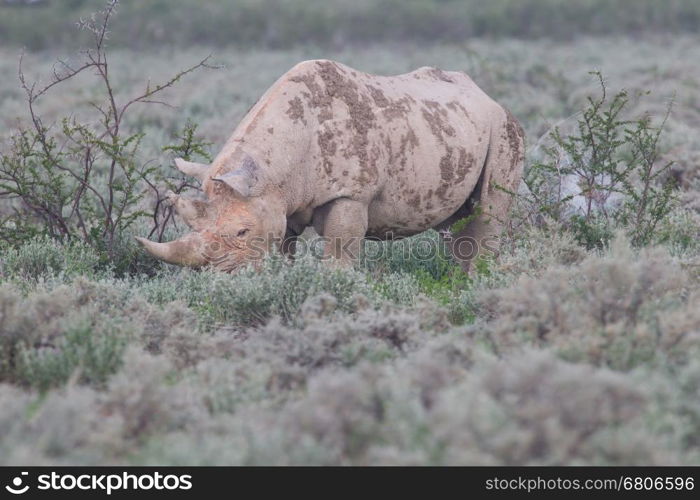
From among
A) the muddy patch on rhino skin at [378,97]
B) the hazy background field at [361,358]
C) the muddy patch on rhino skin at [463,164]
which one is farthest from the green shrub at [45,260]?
the muddy patch on rhino skin at [463,164]

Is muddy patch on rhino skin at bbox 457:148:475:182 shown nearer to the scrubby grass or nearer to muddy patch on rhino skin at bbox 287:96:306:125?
muddy patch on rhino skin at bbox 287:96:306:125

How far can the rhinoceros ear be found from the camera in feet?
22.2

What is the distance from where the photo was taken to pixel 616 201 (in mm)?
10594

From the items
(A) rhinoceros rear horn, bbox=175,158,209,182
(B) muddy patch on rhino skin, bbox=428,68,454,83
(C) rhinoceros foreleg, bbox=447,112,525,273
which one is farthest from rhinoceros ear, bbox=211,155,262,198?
(B) muddy patch on rhino skin, bbox=428,68,454,83

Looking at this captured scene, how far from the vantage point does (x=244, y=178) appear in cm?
688

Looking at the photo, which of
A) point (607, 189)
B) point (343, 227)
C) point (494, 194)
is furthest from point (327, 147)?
point (607, 189)

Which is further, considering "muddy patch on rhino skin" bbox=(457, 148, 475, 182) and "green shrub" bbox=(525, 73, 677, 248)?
"green shrub" bbox=(525, 73, 677, 248)


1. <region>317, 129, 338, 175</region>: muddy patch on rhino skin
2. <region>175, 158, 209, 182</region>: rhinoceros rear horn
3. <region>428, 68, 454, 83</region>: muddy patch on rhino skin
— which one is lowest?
<region>175, 158, 209, 182</region>: rhinoceros rear horn

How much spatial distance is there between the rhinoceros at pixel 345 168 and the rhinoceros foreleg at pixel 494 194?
0.5 inches

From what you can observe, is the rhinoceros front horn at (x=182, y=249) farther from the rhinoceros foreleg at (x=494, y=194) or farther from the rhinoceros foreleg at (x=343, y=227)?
the rhinoceros foreleg at (x=494, y=194)

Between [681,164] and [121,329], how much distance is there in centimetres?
858

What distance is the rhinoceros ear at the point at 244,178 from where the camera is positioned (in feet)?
22.2
